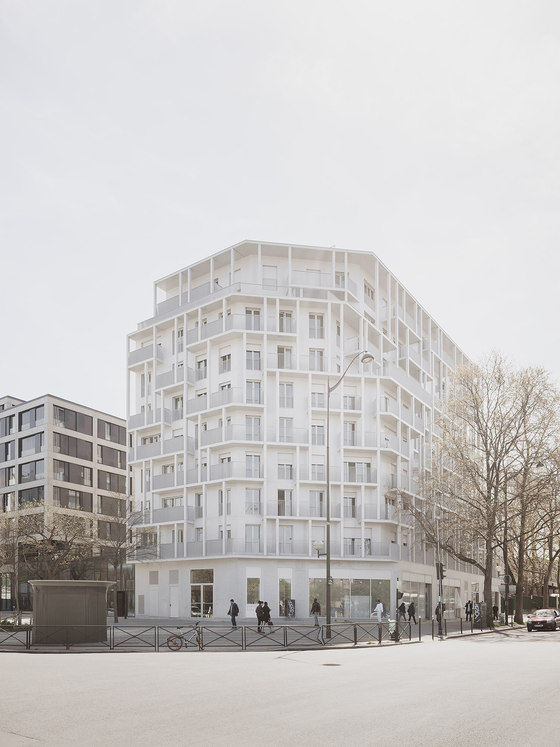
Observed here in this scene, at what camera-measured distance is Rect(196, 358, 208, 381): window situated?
57.1 meters

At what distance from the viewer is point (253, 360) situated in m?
55.4

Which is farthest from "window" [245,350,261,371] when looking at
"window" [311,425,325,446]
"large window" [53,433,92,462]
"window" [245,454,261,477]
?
"large window" [53,433,92,462]

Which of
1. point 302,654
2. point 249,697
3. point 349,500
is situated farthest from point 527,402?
point 249,697

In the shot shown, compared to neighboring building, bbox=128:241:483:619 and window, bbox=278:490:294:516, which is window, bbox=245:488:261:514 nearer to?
neighboring building, bbox=128:241:483:619

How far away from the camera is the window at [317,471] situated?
54.4 meters

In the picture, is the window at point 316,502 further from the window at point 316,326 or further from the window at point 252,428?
the window at point 316,326

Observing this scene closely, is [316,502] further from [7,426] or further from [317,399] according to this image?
[7,426]

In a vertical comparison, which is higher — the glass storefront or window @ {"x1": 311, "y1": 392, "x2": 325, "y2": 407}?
window @ {"x1": 311, "y1": 392, "x2": 325, "y2": 407}

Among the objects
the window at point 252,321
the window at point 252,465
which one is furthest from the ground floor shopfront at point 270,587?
the window at point 252,321

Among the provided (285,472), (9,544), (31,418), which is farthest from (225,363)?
(31,418)

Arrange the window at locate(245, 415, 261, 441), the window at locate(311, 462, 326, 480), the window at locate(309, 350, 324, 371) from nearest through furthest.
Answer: the window at locate(245, 415, 261, 441), the window at locate(311, 462, 326, 480), the window at locate(309, 350, 324, 371)

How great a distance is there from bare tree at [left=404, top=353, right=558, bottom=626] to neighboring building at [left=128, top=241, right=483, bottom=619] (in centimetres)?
606

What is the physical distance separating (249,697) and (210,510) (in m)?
41.0

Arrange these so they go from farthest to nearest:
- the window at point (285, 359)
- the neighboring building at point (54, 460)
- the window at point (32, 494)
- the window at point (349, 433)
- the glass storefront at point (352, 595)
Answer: the neighboring building at point (54, 460), the window at point (32, 494), the window at point (349, 433), the window at point (285, 359), the glass storefront at point (352, 595)
